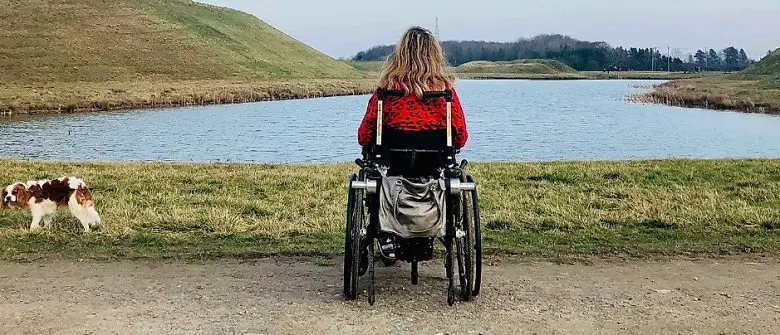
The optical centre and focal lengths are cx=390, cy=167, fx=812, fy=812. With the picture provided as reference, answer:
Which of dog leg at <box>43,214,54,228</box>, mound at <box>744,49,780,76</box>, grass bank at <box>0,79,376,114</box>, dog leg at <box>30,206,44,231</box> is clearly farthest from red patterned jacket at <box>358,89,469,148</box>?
mound at <box>744,49,780,76</box>

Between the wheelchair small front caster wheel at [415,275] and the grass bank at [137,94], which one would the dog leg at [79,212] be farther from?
the grass bank at [137,94]

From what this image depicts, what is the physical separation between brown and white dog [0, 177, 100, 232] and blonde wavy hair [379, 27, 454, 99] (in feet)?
14.4

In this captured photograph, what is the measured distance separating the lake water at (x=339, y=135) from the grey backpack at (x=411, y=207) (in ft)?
60.8

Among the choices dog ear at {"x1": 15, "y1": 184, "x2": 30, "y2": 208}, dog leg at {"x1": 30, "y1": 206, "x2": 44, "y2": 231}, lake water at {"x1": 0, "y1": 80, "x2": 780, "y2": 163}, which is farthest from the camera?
lake water at {"x1": 0, "y1": 80, "x2": 780, "y2": 163}

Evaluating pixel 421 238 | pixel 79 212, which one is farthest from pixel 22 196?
pixel 421 238

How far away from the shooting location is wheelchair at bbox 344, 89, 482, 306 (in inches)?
218

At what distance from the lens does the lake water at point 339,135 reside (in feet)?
83.9

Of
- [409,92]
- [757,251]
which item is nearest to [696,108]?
[757,251]

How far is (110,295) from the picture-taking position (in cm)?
602

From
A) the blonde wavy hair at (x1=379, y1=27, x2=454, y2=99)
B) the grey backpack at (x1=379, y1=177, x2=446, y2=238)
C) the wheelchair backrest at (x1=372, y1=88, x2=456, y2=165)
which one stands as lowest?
the grey backpack at (x1=379, y1=177, x2=446, y2=238)

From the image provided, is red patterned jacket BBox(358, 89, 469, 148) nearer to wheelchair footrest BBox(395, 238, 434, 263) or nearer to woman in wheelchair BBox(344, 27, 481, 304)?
woman in wheelchair BBox(344, 27, 481, 304)

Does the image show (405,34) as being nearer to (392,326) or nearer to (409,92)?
(409,92)

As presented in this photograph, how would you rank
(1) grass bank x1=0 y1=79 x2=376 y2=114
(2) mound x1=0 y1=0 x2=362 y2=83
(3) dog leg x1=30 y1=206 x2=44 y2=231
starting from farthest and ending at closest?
1. (2) mound x1=0 y1=0 x2=362 y2=83
2. (1) grass bank x1=0 y1=79 x2=376 y2=114
3. (3) dog leg x1=30 y1=206 x2=44 y2=231

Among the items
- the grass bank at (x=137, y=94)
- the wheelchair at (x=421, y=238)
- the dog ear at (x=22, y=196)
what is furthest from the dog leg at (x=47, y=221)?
the grass bank at (x=137, y=94)
